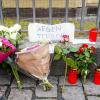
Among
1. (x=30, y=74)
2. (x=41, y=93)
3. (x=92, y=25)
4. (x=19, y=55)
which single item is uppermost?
(x=92, y=25)

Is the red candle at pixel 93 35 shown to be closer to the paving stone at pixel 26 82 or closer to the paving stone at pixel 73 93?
the paving stone at pixel 73 93

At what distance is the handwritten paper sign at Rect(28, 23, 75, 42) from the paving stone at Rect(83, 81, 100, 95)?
2.13 feet

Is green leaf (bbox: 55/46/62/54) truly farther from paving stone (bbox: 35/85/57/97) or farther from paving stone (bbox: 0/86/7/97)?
paving stone (bbox: 0/86/7/97)

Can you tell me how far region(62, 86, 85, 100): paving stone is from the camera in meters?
3.09

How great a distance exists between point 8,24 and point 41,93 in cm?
123

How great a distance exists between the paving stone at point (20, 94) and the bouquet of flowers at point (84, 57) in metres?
0.75

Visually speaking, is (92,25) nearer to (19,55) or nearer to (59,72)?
(59,72)

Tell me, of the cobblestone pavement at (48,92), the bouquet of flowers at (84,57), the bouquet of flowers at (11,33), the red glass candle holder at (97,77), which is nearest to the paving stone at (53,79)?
the cobblestone pavement at (48,92)

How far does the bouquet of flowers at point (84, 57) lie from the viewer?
3279 millimetres

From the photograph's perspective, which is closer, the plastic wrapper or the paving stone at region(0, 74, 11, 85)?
the plastic wrapper

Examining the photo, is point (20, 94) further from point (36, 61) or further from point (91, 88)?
point (91, 88)

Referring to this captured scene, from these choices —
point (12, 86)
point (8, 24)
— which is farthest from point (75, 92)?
point (8, 24)

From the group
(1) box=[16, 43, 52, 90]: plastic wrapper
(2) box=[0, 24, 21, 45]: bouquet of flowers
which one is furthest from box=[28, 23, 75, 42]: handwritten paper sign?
(1) box=[16, 43, 52, 90]: plastic wrapper

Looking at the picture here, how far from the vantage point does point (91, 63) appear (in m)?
3.42
